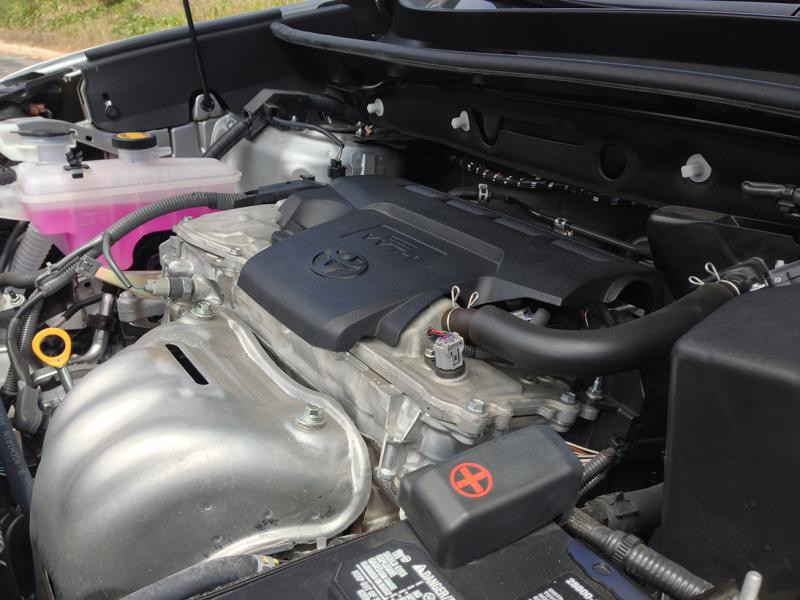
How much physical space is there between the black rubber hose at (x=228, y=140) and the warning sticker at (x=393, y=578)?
1.49 m

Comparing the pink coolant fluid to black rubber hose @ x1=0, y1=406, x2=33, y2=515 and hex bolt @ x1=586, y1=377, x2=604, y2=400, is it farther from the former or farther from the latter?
hex bolt @ x1=586, y1=377, x2=604, y2=400

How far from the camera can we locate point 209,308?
1.39 m

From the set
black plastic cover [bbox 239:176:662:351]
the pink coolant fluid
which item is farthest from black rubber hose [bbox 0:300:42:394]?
black plastic cover [bbox 239:176:662:351]

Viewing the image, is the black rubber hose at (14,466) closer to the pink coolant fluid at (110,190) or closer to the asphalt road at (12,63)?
the pink coolant fluid at (110,190)

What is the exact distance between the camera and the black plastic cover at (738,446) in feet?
2.29

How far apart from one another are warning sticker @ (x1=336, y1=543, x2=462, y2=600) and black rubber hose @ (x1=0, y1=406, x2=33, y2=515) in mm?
780

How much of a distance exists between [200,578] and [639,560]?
1.63ft

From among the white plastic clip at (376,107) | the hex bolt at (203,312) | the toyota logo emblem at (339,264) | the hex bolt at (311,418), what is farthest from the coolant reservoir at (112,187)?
the hex bolt at (311,418)

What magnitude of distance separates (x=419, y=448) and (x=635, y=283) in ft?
1.41

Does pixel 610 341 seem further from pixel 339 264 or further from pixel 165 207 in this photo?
pixel 165 207

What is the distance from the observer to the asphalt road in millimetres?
9686

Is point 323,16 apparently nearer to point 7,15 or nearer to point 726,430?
point 726,430

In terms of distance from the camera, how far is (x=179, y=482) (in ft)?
3.20

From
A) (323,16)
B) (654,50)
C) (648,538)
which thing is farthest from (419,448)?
(323,16)
